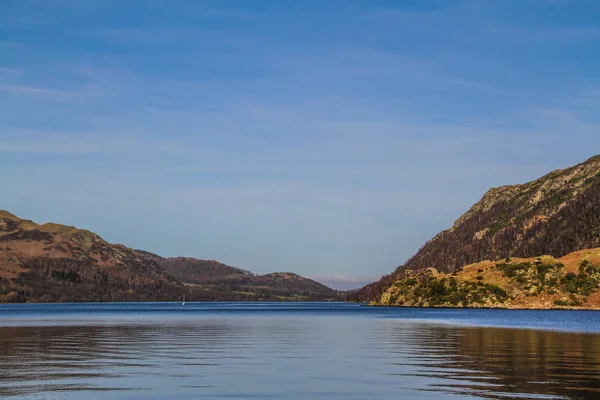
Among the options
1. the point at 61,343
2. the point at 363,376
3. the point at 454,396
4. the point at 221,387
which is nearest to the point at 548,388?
the point at 454,396

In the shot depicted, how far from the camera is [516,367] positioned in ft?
168

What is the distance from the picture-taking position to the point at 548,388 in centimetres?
3953

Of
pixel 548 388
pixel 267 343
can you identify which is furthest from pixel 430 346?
pixel 548 388

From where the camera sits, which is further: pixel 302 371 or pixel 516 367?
pixel 516 367

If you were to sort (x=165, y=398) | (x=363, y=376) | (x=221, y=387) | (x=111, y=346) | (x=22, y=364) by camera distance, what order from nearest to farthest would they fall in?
(x=165, y=398) → (x=221, y=387) → (x=363, y=376) → (x=22, y=364) → (x=111, y=346)

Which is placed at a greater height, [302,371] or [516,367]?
[516,367]

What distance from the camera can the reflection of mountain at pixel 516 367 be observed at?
39.3 meters

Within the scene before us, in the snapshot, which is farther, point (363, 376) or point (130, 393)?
point (363, 376)

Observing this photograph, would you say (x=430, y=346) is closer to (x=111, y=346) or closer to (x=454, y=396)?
(x=111, y=346)

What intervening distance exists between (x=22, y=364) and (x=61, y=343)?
27.7 m

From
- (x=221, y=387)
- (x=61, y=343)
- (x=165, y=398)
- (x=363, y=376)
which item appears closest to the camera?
(x=165, y=398)

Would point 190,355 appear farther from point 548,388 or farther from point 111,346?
point 548,388

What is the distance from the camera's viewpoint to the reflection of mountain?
39291 millimetres

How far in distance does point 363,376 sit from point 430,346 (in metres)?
30.0
